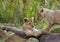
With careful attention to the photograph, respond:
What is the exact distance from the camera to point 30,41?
2.70m

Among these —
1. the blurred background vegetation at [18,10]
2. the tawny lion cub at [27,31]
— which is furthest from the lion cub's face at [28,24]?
the blurred background vegetation at [18,10]

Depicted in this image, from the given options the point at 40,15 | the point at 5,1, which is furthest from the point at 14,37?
the point at 5,1

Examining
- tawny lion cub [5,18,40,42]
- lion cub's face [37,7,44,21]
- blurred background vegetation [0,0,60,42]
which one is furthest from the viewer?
blurred background vegetation [0,0,60,42]

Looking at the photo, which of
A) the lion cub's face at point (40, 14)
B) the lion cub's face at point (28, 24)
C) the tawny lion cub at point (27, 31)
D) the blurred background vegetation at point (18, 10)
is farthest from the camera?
the blurred background vegetation at point (18, 10)

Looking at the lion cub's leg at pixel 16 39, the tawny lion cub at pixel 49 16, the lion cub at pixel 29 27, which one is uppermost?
the lion cub at pixel 29 27

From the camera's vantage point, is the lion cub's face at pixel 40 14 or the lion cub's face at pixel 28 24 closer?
the lion cub's face at pixel 28 24

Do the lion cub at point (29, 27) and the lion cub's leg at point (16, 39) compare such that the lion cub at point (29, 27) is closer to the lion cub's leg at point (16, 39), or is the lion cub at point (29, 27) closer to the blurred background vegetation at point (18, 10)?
the lion cub's leg at point (16, 39)

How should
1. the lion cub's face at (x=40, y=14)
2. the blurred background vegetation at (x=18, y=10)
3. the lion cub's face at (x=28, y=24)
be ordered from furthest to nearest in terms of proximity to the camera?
the blurred background vegetation at (x=18, y=10)
the lion cub's face at (x=40, y=14)
the lion cub's face at (x=28, y=24)

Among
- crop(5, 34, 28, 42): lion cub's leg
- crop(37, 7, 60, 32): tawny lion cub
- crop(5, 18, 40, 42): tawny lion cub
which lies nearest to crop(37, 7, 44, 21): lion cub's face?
crop(37, 7, 60, 32): tawny lion cub

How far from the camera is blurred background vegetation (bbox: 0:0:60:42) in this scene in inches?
139

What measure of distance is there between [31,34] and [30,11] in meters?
1.21

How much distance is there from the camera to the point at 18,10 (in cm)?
384

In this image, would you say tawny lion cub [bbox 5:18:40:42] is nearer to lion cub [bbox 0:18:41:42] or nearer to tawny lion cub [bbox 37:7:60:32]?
lion cub [bbox 0:18:41:42]

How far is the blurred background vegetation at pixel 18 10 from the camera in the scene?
11.6 ft
